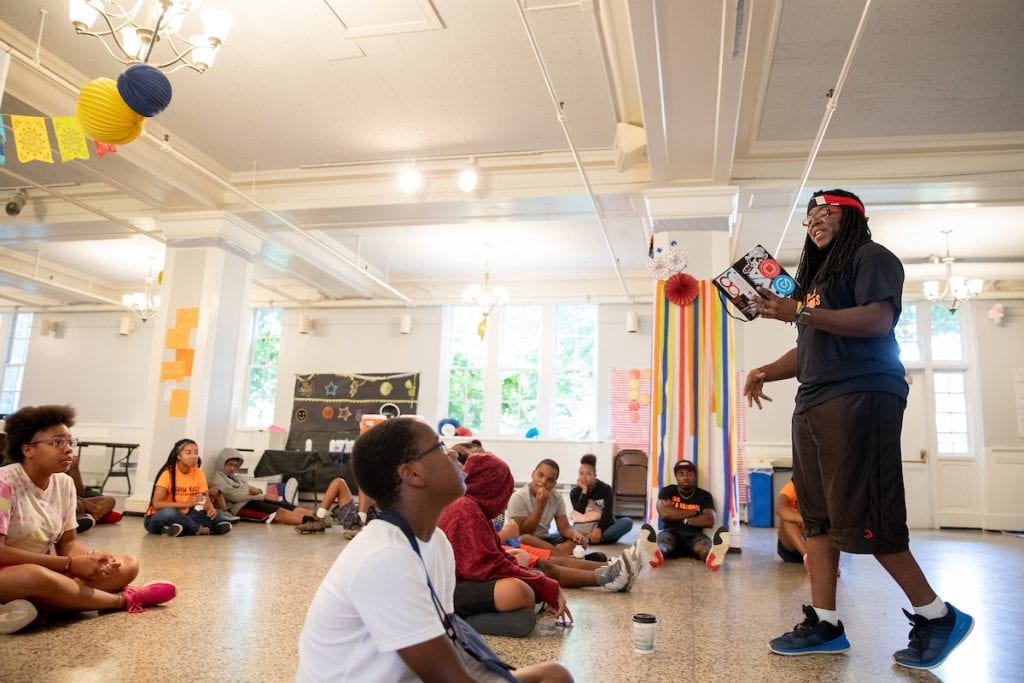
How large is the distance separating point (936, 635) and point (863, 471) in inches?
24.7

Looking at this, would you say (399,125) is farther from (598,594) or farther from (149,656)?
(149,656)

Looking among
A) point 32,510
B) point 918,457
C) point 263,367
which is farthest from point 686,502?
point 263,367

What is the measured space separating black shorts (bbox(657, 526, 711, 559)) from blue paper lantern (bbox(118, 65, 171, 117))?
4640 mm

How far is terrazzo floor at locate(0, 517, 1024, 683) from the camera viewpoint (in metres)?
2.46

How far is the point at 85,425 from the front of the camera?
12.8 m

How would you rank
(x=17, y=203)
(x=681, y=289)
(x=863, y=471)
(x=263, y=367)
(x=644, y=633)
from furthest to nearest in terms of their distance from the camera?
(x=263, y=367) → (x=17, y=203) → (x=681, y=289) → (x=644, y=633) → (x=863, y=471)

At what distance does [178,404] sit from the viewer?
7.29 m

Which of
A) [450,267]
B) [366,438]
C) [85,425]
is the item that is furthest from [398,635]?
[85,425]

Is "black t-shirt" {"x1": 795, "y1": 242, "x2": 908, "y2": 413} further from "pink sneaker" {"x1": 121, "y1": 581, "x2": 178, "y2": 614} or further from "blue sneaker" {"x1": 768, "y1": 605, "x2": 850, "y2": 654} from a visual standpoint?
"pink sneaker" {"x1": 121, "y1": 581, "x2": 178, "y2": 614}

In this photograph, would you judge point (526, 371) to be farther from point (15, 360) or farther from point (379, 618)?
point (15, 360)

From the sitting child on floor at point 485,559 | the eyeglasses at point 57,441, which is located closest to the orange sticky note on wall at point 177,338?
the eyeglasses at point 57,441

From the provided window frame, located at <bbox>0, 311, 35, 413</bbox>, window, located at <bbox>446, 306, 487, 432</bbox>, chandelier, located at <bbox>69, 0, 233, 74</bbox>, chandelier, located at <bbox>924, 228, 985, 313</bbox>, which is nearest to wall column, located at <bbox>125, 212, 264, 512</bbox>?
chandelier, located at <bbox>69, 0, 233, 74</bbox>

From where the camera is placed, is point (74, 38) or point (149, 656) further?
point (74, 38)

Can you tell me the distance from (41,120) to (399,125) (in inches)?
118
